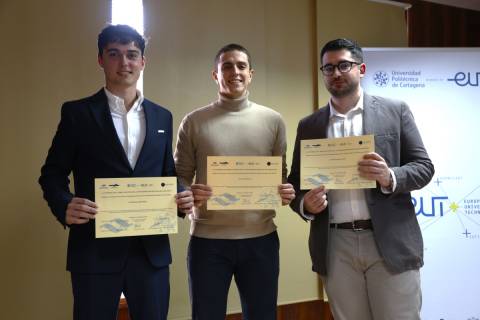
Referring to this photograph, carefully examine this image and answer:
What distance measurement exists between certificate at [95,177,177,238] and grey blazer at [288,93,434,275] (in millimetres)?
644

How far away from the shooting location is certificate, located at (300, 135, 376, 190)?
1812mm

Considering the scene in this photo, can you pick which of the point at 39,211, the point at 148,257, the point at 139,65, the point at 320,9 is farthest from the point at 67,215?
the point at 320,9

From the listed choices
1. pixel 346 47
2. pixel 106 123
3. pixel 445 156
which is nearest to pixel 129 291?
pixel 106 123

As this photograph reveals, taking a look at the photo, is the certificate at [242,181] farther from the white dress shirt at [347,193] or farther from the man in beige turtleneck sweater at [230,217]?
the white dress shirt at [347,193]

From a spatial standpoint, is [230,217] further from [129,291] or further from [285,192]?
[129,291]

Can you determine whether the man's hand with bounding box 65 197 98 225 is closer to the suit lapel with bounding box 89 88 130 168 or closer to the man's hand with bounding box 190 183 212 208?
the suit lapel with bounding box 89 88 130 168

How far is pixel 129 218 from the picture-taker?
1725 millimetres

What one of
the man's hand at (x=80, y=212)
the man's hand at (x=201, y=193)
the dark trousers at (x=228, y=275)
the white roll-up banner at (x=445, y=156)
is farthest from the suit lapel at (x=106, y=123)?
the white roll-up banner at (x=445, y=156)

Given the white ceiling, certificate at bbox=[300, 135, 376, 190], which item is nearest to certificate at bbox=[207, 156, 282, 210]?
certificate at bbox=[300, 135, 376, 190]

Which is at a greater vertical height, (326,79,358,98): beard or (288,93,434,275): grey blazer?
(326,79,358,98): beard

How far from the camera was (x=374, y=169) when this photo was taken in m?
1.77

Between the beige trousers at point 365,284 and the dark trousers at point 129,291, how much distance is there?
789 millimetres

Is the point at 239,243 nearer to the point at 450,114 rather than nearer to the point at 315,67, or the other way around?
the point at 315,67

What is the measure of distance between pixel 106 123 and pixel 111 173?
8.4 inches
